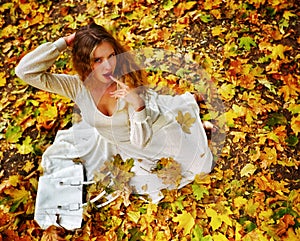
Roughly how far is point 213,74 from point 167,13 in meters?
0.74

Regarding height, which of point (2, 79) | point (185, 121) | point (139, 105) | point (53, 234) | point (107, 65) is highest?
point (107, 65)

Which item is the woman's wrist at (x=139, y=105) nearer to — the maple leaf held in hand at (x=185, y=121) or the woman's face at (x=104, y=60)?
the woman's face at (x=104, y=60)

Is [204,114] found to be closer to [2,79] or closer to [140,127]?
[140,127]

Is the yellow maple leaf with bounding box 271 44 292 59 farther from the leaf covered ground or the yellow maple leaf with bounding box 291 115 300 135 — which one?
the yellow maple leaf with bounding box 291 115 300 135

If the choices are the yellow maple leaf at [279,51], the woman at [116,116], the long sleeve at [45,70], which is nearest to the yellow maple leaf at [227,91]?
the woman at [116,116]

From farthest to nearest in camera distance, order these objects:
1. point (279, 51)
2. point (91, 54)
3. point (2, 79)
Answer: point (2, 79), point (279, 51), point (91, 54)

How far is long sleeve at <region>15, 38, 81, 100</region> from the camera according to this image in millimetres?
2049

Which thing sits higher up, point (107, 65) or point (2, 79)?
point (107, 65)

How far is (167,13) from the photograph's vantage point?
3561 millimetres

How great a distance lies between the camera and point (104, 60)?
1.97m

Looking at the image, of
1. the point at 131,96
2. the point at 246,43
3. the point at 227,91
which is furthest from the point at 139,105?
the point at 246,43

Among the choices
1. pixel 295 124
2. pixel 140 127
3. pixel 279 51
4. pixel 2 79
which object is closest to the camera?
pixel 140 127

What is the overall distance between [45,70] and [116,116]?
41 centimetres

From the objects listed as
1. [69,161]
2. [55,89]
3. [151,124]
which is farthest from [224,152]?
[55,89]
